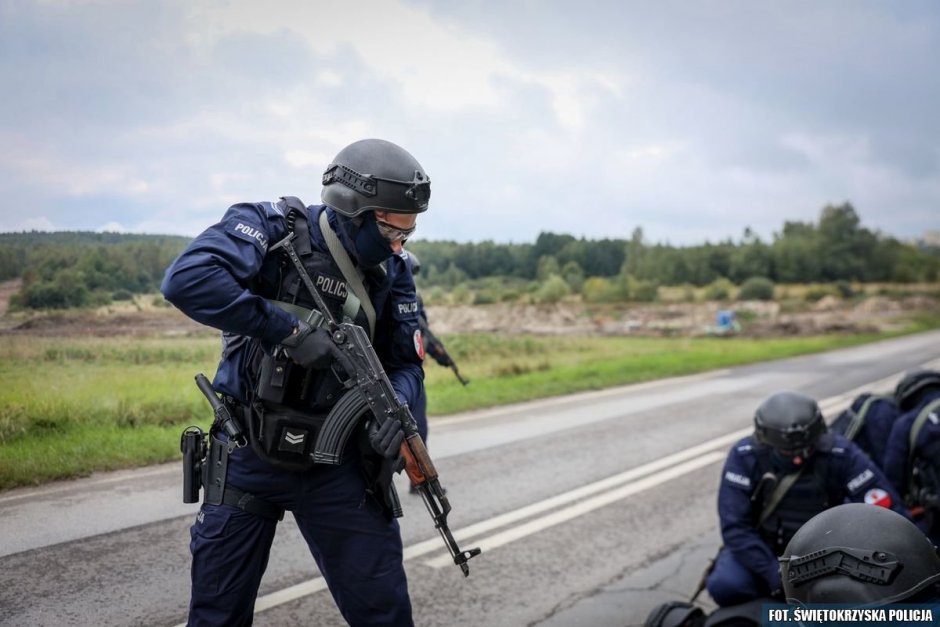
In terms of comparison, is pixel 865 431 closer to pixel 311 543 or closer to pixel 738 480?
pixel 738 480

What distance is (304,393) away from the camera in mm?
2850

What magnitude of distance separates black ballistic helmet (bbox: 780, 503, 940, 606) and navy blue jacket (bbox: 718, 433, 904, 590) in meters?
1.91

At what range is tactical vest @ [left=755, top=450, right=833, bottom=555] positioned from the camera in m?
4.48

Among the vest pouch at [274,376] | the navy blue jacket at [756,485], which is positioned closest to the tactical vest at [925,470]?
the navy blue jacket at [756,485]

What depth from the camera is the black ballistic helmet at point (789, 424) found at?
443cm

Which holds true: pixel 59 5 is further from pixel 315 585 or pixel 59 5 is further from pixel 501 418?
pixel 501 418

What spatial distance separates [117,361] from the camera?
4.92m

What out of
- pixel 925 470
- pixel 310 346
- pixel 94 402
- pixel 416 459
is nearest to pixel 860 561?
pixel 416 459

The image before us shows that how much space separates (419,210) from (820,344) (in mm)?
25775

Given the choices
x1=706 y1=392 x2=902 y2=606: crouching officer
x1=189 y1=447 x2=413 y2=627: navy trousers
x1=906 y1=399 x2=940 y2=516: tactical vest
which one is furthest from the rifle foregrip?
x1=906 y1=399 x2=940 y2=516: tactical vest

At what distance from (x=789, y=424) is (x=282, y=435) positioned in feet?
9.67

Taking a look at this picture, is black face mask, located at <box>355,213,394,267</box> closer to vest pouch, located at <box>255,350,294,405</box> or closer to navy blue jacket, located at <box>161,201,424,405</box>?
navy blue jacket, located at <box>161,201,424,405</box>

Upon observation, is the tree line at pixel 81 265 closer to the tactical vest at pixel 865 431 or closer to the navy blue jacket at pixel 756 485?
the navy blue jacket at pixel 756 485

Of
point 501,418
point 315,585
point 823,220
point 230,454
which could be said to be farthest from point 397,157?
point 823,220
